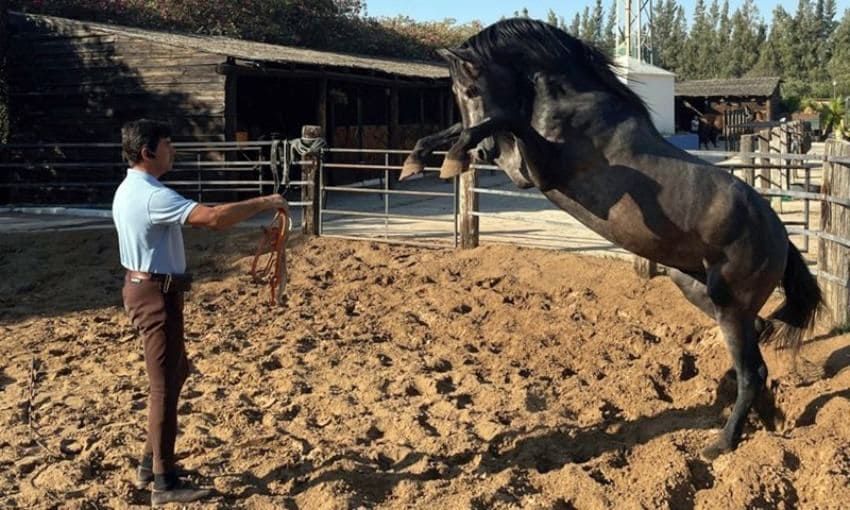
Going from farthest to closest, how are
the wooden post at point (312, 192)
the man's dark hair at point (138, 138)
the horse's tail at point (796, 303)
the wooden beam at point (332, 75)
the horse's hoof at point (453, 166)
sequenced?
1. the wooden beam at point (332, 75)
2. the wooden post at point (312, 192)
3. the horse's tail at point (796, 303)
4. the horse's hoof at point (453, 166)
5. the man's dark hair at point (138, 138)

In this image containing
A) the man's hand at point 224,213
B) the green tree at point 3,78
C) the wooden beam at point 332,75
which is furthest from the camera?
the green tree at point 3,78

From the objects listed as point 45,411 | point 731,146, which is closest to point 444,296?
point 45,411

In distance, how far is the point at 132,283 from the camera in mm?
3574

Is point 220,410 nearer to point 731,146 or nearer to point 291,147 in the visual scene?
point 291,147

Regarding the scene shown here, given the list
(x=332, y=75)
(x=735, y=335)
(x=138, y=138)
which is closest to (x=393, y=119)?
(x=332, y=75)

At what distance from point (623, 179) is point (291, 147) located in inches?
271

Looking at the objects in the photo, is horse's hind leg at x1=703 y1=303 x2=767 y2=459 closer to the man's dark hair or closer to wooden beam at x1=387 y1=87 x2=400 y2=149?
the man's dark hair

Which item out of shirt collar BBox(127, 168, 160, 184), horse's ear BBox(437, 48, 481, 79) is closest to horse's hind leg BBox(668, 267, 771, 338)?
horse's ear BBox(437, 48, 481, 79)

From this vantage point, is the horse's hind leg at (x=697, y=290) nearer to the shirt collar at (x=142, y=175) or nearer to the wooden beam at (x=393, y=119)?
the shirt collar at (x=142, y=175)

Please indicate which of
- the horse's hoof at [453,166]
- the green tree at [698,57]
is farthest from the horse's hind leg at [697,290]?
the green tree at [698,57]

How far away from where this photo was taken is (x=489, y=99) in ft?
13.0

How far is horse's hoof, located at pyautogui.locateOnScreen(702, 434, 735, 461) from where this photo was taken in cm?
400

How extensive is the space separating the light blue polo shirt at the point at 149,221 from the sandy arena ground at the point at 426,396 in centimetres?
99

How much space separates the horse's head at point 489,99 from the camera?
3.97 m
